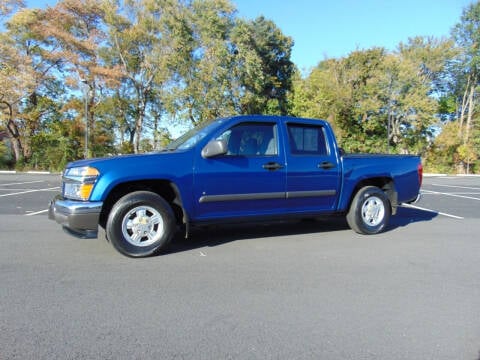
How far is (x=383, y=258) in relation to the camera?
14.8 feet

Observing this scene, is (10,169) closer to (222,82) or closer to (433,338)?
(222,82)

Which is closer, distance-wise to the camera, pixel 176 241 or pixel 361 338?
pixel 361 338

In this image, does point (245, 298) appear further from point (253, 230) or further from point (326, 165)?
point (253, 230)

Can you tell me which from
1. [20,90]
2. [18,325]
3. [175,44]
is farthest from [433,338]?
[20,90]

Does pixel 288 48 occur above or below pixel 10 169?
above

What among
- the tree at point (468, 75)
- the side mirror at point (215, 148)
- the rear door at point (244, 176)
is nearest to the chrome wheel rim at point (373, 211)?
the rear door at point (244, 176)

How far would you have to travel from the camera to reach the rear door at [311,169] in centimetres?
512

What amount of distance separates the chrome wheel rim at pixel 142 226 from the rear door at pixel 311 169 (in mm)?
1868

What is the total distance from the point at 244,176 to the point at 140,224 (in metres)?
1.47

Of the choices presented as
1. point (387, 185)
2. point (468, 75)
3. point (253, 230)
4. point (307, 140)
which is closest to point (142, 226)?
point (253, 230)

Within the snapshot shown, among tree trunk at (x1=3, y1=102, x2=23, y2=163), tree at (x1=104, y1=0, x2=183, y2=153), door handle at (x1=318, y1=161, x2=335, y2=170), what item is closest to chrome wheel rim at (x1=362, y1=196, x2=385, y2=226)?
door handle at (x1=318, y1=161, x2=335, y2=170)

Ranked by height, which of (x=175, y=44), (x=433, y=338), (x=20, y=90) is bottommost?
(x=433, y=338)

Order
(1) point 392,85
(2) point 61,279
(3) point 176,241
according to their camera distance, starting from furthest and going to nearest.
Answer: (1) point 392,85 → (3) point 176,241 → (2) point 61,279

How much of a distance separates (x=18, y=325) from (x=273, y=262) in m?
2.64
